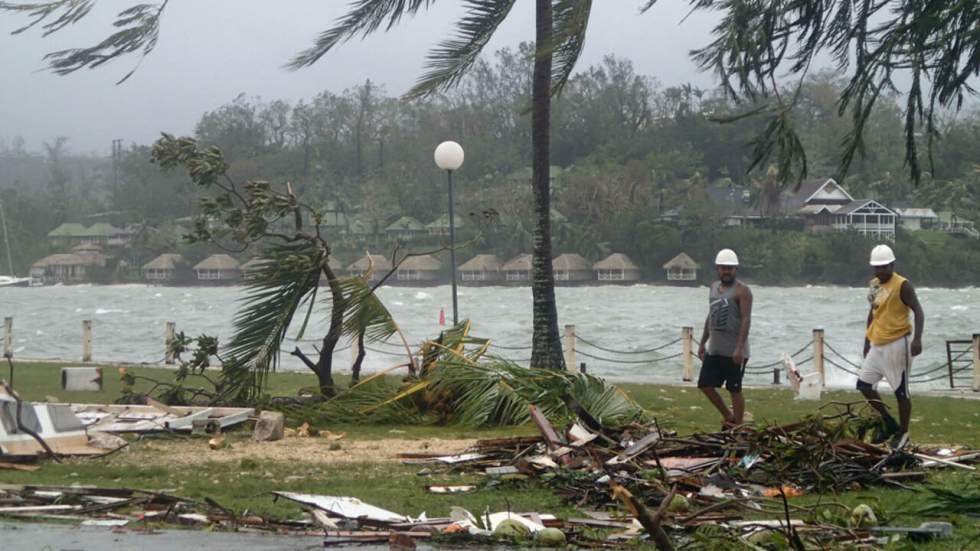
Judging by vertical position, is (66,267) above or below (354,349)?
above

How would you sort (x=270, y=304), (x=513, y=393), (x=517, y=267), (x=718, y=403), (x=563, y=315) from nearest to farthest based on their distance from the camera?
(x=718, y=403) → (x=513, y=393) → (x=270, y=304) → (x=517, y=267) → (x=563, y=315)

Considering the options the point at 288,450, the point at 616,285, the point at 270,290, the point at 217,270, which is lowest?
the point at 288,450

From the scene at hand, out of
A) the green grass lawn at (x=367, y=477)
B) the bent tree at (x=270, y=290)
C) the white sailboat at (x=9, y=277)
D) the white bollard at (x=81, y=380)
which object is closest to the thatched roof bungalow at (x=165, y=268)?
the white sailboat at (x=9, y=277)

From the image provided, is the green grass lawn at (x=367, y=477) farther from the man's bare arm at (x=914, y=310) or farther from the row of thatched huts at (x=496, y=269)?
the row of thatched huts at (x=496, y=269)

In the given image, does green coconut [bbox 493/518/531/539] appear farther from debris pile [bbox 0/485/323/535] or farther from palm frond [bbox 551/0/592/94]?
palm frond [bbox 551/0/592/94]

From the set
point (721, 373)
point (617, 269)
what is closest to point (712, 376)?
point (721, 373)

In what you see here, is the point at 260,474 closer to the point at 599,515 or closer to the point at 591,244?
the point at 599,515

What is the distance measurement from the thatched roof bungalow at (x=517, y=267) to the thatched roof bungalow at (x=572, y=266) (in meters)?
1.64

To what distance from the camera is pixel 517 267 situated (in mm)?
58344

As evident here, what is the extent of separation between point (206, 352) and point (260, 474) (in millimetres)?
5227

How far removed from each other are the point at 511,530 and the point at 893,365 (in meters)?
4.83

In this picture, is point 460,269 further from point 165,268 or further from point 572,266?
point 165,268

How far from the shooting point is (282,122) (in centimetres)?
7612

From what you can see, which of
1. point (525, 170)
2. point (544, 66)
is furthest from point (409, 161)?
point (544, 66)
